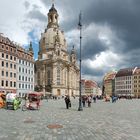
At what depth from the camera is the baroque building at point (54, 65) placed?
151000 millimetres

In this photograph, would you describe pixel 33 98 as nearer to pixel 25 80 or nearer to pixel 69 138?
pixel 69 138

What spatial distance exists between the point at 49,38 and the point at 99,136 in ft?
506

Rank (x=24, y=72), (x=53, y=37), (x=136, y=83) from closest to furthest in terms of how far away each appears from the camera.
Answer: (x=24, y=72)
(x=53, y=37)
(x=136, y=83)

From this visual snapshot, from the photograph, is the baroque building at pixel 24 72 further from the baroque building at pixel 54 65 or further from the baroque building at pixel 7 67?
the baroque building at pixel 54 65

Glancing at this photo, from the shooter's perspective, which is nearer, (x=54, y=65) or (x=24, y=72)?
(x=24, y=72)

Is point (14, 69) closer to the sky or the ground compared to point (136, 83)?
closer to the sky

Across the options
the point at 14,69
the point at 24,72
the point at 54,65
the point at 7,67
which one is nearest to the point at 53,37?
the point at 54,65

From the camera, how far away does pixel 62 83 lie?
153125 millimetres

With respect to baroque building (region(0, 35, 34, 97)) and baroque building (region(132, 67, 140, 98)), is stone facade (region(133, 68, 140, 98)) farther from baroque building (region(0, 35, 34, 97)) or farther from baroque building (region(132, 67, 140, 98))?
baroque building (region(0, 35, 34, 97))

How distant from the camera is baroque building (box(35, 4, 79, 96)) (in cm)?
15100

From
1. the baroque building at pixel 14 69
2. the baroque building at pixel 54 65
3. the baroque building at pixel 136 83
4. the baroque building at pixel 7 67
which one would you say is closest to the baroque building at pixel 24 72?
the baroque building at pixel 14 69

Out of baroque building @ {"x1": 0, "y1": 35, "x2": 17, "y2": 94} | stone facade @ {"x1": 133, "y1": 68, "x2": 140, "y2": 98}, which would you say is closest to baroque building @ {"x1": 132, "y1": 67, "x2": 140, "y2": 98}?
stone facade @ {"x1": 133, "y1": 68, "x2": 140, "y2": 98}

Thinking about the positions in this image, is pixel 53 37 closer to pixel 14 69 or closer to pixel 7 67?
pixel 14 69

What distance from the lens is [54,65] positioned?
153 metres
